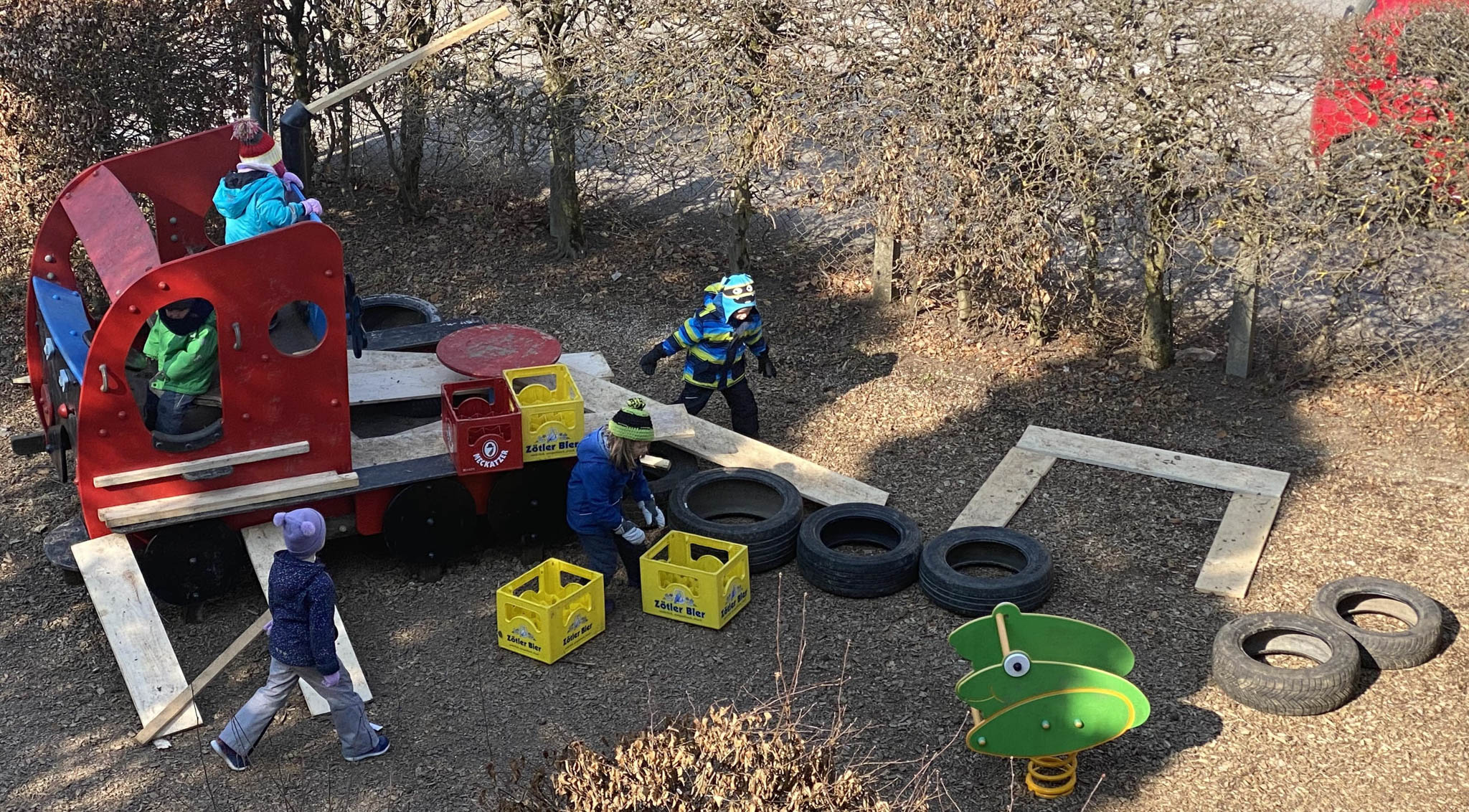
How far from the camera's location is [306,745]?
6.13m

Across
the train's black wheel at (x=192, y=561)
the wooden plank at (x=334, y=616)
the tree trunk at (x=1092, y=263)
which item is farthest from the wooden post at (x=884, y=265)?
the train's black wheel at (x=192, y=561)

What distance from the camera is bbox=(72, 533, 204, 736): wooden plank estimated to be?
621cm

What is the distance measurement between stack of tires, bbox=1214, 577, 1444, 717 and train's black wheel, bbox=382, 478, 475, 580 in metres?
3.98

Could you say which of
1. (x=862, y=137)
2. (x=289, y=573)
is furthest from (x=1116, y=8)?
(x=289, y=573)

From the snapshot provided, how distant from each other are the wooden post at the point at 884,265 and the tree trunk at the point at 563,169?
9.13ft

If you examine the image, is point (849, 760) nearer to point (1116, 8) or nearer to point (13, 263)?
point (1116, 8)

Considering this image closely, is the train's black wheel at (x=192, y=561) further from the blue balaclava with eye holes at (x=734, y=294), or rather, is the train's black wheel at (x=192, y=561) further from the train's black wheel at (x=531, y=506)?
the blue balaclava with eye holes at (x=734, y=294)

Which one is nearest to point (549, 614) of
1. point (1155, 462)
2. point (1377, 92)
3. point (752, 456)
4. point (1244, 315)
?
point (752, 456)

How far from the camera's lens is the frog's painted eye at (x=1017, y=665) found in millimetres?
5527

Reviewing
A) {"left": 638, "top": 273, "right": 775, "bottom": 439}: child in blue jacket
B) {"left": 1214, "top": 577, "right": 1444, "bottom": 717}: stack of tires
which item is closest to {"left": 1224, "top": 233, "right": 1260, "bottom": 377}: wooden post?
{"left": 1214, "top": 577, "right": 1444, "bottom": 717}: stack of tires

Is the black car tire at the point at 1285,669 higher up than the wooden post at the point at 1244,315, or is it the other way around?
the wooden post at the point at 1244,315

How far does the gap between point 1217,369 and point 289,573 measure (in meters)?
6.71

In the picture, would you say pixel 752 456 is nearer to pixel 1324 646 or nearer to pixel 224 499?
pixel 224 499

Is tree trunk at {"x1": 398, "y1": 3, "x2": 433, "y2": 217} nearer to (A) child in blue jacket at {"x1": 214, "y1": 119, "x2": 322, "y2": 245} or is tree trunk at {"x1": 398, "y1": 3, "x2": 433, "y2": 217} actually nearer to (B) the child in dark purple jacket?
(A) child in blue jacket at {"x1": 214, "y1": 119, "x2": 322, "y2": 245}
